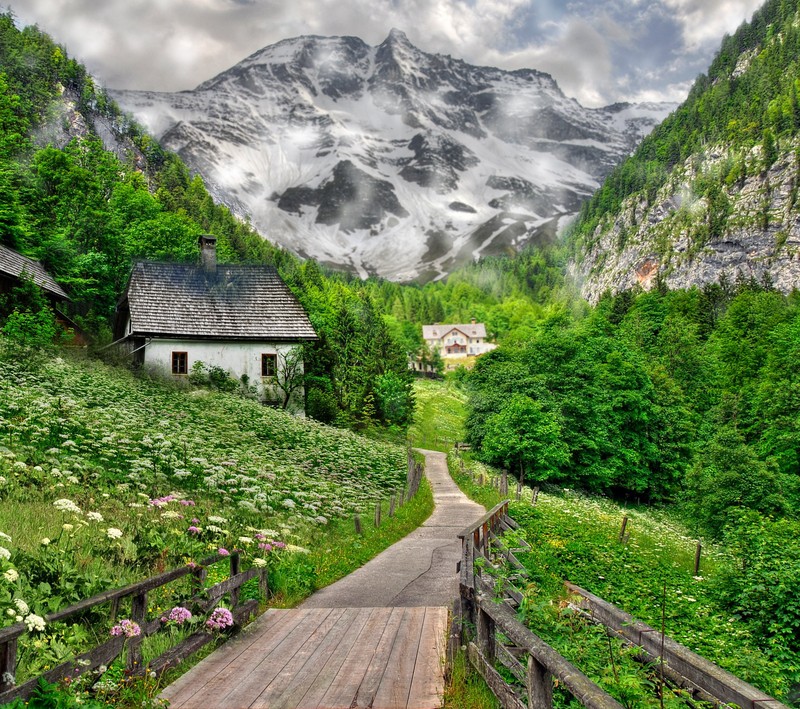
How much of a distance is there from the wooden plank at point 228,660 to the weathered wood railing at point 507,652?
8.49ft

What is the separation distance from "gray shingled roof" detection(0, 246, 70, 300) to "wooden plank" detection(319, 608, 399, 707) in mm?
27409

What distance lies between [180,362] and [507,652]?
3229cm

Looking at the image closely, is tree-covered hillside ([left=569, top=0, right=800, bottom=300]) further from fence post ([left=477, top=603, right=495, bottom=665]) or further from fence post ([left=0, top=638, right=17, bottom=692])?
fence post ([left=0, top=638, right=17, bottom=692])

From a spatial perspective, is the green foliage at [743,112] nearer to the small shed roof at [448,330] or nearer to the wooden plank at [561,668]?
the small shed roof at [448,330]

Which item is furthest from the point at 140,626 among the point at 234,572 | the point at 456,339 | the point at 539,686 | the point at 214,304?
the point at 456,339

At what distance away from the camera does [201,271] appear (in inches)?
1547

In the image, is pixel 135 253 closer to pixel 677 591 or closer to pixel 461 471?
pixel 461 471

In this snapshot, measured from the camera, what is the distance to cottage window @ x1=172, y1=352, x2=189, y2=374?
35.0 meters

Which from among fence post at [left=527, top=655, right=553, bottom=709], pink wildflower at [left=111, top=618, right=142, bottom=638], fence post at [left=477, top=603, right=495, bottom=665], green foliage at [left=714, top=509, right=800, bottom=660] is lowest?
green foliage at [left=714, top=509, right=800, bottom=660]

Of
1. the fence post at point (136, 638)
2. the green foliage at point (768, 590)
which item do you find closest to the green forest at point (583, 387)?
the green foliage at point (768, 590)

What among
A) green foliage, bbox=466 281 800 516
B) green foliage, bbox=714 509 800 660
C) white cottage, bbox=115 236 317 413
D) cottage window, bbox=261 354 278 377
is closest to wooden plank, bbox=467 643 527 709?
green foliage, bbox=714 509 800 660

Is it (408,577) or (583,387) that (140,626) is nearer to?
(408,577)

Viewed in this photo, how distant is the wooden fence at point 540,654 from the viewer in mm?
4301

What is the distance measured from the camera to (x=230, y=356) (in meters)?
35.9
